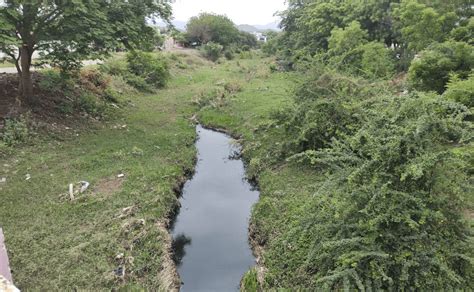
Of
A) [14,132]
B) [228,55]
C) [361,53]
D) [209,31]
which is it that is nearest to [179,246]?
[14,132]

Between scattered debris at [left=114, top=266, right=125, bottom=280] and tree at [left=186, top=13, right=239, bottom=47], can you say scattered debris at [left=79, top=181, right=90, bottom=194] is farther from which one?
tree at [left=186, top=13, right=239, bottom=47]

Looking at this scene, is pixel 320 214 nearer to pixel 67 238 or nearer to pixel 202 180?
pixel 67 238

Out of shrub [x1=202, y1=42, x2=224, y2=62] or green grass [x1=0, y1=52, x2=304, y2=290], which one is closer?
green grass [x1=0, y1=52, x2=304, y2=290]

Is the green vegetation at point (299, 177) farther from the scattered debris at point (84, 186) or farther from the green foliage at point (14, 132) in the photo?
the scattered debris at point (84, 186)

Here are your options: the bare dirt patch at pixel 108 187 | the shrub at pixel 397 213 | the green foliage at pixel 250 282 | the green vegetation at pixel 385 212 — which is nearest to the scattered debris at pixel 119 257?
the green foliage at pixel 250 282

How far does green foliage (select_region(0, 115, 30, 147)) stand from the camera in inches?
385

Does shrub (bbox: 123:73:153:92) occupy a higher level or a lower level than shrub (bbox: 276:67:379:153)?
lower

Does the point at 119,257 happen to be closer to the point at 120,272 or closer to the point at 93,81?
the point at 120,272

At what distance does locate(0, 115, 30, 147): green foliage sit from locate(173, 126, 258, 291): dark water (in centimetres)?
465

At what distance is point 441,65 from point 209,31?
40143 millimetres

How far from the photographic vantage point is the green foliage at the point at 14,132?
9.78 metres

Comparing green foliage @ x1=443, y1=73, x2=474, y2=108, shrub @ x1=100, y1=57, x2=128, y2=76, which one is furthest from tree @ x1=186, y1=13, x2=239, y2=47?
green foliage @ x1=443, y1=73, x2=474, y2=108

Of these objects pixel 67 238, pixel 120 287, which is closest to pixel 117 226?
pixel 67 238

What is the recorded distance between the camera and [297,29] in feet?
105
